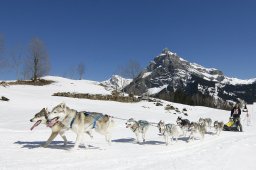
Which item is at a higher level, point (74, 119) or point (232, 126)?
point (74, 119)

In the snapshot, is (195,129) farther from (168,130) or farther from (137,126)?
(137,126)

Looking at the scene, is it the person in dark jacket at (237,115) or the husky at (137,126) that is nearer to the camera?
→ the husky at (137,126)

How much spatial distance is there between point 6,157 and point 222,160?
236 inches

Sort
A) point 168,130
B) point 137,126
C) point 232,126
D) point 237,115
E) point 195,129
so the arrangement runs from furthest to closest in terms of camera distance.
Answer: point 237,115, point 232,126, point 195,129, point 137,126, point 168,130

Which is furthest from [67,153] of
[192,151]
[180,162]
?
[192,151]

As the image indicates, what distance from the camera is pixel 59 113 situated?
32.8ft

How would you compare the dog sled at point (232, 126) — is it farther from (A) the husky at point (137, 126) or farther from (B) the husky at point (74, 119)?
(B) the husky at point (74, 119)

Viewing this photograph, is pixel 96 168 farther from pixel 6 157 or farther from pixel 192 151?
pixel 192 151

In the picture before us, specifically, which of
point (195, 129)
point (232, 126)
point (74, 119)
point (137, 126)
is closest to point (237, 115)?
point (232, 126)

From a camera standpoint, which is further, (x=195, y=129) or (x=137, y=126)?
(x=195, y=129)

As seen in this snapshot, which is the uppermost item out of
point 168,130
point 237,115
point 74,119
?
point 237,115

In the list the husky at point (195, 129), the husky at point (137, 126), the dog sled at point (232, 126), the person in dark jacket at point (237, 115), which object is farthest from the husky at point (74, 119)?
the person in dark jacket at point (237, 115)

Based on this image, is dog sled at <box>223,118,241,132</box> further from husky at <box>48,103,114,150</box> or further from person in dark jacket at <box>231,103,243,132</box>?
husky at <box>48,103,114,150</box>

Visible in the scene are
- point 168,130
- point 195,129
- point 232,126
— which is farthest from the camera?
point 232,126
